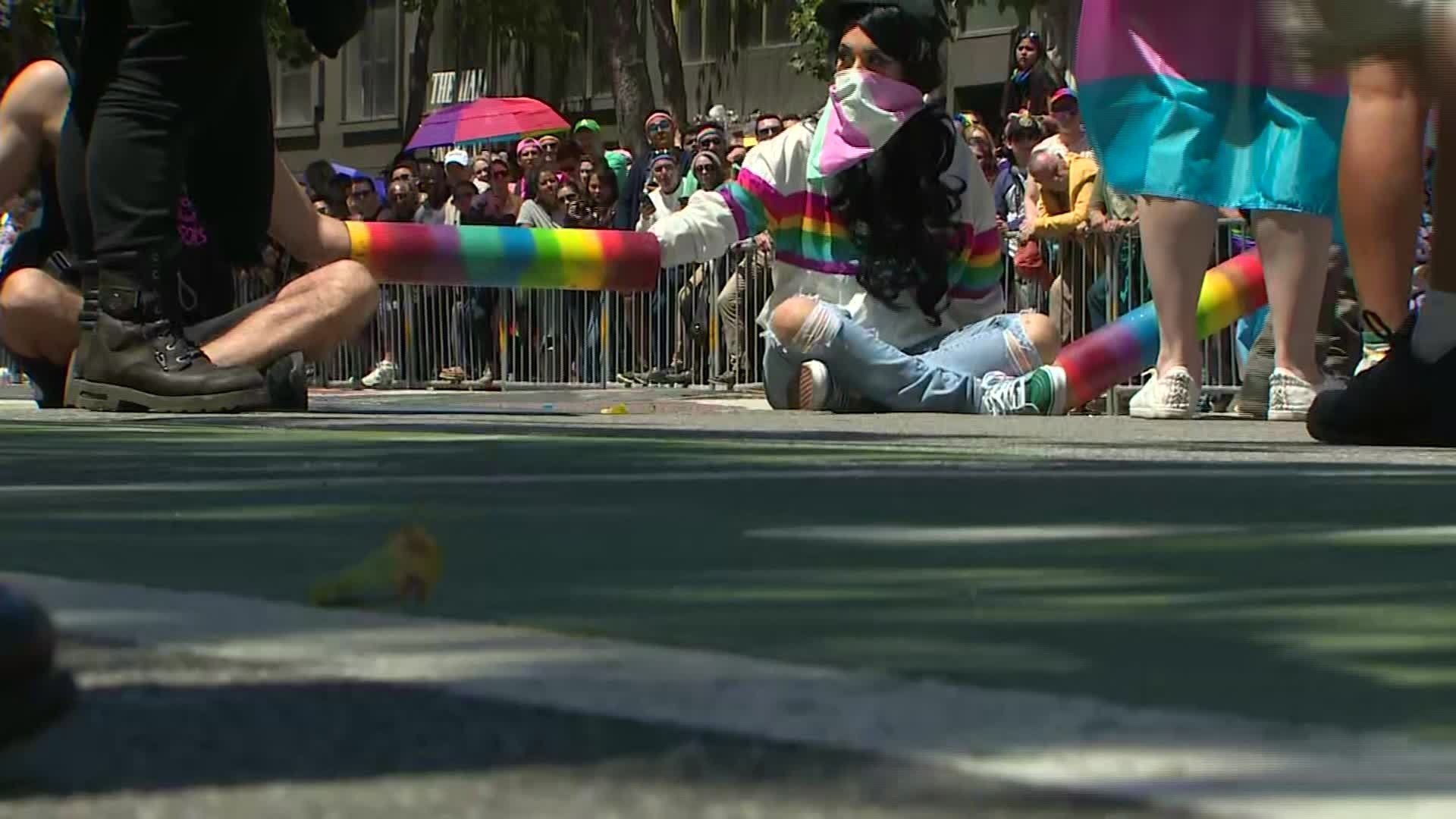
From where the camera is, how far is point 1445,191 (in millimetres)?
6332

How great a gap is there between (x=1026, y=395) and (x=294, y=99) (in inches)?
1840

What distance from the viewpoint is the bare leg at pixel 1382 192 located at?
23.4 feet

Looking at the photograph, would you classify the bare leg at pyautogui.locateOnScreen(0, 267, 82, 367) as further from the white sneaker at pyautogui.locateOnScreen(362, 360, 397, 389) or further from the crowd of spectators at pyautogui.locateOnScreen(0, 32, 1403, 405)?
the white sneaker at pyautogui.locateOnScreen(362, 360, 397, 389)

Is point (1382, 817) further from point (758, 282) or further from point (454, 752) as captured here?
point (758, 282)

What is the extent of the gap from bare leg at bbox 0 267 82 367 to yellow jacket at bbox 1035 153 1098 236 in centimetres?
519

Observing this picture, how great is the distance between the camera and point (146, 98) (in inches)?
325

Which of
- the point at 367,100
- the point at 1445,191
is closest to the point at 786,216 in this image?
the point at 1445,191

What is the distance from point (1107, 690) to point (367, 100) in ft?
172

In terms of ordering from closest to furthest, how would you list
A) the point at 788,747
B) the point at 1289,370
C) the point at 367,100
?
the point at 788,747 → the point at 1289,370 → the point at 367,100

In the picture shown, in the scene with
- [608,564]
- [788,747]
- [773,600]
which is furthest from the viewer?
[608,564]

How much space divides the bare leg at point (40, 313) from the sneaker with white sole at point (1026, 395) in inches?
116

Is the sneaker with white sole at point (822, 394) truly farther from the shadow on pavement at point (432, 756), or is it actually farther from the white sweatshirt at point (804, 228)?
the shadow on pavement at point (432, 756)

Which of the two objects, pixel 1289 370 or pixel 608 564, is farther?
pixel 1289 370

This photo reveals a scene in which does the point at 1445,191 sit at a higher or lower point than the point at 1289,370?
higher
